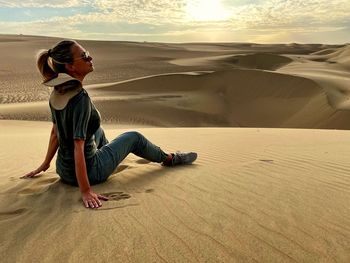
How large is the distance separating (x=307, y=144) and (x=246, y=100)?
11.2 m

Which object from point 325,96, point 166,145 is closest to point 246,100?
point 325,96

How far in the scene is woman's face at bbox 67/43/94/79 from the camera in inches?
139

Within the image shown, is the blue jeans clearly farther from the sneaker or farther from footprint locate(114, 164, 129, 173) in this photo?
footprint locate(114, 164, 129, 173)

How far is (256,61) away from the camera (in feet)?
117

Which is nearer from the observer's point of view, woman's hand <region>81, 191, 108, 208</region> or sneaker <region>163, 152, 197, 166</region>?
woman's hand <region>81, 191, 108, 208</region>

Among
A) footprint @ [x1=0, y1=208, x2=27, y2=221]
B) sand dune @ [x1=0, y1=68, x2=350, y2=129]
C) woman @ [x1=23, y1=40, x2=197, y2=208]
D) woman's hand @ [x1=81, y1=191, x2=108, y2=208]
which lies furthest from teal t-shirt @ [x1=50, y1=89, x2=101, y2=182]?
sand dune @ [x1=0, y1=68, x2=350, y2=129]

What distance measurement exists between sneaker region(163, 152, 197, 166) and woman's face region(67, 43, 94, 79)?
57.1 inches

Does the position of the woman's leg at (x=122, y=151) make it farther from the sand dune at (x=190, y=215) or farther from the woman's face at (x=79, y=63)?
the woman's face at (x=79, y=63)

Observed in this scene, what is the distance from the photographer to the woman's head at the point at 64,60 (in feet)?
11.5

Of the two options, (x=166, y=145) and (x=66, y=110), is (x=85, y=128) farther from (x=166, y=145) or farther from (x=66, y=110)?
(x=166, y=145)

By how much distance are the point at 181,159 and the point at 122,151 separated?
32.5 inches

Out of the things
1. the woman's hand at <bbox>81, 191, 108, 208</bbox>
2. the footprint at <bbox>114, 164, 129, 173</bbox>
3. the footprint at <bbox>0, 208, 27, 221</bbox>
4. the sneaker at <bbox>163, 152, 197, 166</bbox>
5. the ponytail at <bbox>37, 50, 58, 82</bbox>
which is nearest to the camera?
the footprint at <bbox>0, 208, 27, 221</bbox>

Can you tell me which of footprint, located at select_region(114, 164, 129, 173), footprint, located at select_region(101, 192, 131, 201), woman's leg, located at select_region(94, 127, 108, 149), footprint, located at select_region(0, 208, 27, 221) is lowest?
footprint, located at select_region(114, 164, 129, 173)

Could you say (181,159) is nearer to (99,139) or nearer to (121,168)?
(121,168)
